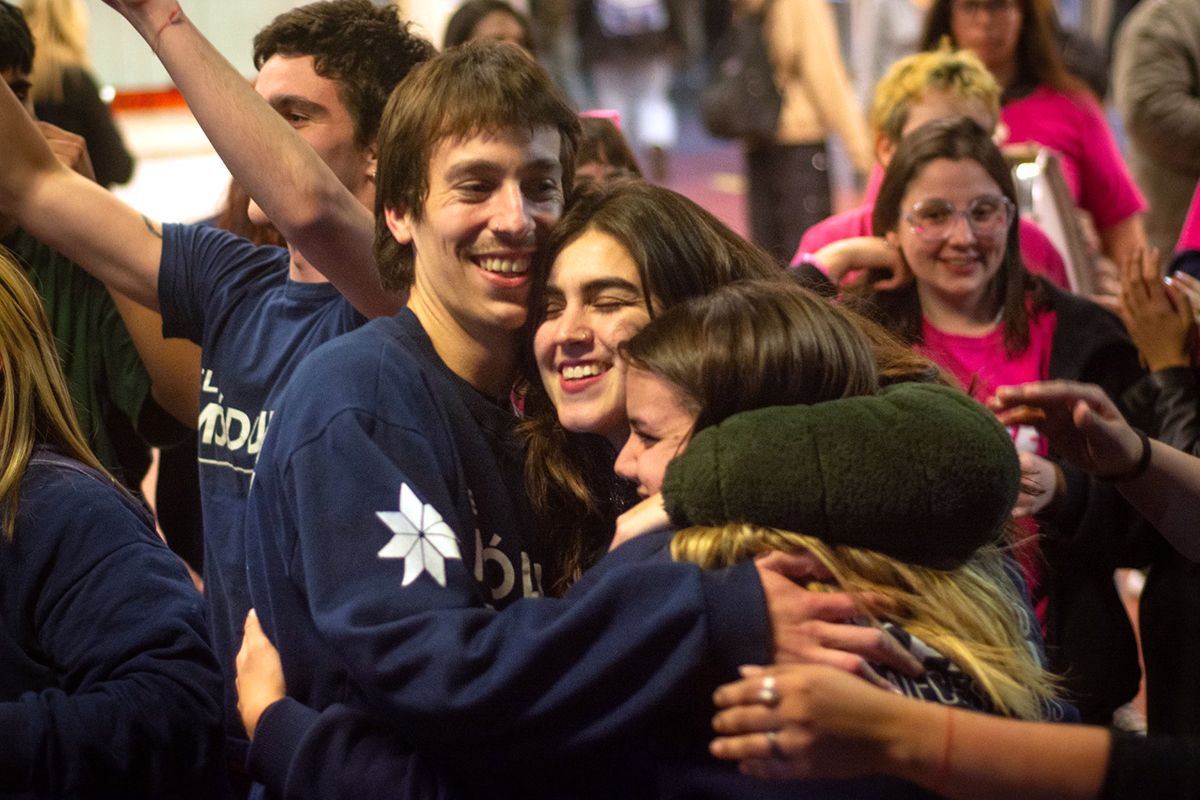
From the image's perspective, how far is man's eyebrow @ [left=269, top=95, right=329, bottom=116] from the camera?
2.76 m

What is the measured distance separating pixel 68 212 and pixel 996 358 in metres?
1.91

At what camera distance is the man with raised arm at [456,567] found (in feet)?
5.59

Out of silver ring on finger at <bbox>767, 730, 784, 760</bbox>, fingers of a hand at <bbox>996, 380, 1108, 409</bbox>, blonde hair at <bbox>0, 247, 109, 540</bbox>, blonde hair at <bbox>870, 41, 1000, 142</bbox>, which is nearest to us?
silver ring on finger at <bbox>767, 730, 784, 760</bbox>

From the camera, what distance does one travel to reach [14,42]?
311cm

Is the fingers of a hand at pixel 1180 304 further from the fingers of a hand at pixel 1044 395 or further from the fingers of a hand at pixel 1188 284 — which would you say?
the fingers of a hand at pixel 1044 395

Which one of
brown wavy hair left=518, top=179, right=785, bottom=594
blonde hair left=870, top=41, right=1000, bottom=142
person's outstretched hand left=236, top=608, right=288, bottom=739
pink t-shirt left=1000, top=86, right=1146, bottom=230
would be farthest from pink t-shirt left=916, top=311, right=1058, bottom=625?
person's outstretched hand left=236, top=608, right=288, bottom=739

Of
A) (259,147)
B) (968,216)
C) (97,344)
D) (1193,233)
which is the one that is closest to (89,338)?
(97,344)

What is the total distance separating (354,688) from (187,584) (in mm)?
274

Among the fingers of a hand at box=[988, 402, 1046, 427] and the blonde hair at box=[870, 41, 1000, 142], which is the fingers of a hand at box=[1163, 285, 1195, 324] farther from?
the blonde hair at box=[870, 41, 1000, 142]

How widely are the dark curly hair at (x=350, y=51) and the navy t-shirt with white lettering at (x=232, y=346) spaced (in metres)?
0.31

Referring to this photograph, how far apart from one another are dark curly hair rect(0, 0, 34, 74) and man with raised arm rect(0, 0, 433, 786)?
1.33 ft

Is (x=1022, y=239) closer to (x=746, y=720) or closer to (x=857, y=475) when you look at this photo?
(x=857, y=475)

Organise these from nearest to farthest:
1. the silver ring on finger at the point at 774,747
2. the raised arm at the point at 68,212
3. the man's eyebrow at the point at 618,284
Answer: the silver ring on finger at the point at 774,747
the man's eyebrow at the point at 618,284
the raised arm at the point at 68,212

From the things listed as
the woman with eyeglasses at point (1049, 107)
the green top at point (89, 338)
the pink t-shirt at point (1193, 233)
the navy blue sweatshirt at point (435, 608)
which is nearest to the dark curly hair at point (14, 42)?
the green top at point (89, 338)
